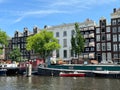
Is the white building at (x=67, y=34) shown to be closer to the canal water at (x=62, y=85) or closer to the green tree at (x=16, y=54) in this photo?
the green tree at (x=16, y=54)

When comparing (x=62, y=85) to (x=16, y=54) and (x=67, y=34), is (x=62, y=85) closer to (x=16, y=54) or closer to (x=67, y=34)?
(x=67, y=34)

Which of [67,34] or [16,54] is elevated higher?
[67,34]

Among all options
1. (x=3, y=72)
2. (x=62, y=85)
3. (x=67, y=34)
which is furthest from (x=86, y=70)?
(x=67, y=34)

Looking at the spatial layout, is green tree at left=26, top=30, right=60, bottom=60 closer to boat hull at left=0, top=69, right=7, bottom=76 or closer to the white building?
the white building

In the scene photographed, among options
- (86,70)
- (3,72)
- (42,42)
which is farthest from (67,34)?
(86,70)

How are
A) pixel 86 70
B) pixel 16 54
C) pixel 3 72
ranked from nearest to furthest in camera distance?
pixel 86 70 → pixel 3 72 → pixel 16 54

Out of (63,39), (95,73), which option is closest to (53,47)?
(63,39)

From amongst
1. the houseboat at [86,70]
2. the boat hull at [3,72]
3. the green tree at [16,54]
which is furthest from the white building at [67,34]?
the boat hull at [3,72]

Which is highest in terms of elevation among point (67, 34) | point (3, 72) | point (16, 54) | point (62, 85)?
point (67, 34)

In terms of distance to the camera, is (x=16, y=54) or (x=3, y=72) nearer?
(x=3, y=72)

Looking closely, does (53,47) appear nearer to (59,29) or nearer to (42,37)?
(42,37)

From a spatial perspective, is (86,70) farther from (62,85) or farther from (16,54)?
(16,54)

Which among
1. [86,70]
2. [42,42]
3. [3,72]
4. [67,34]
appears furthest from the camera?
[67,34]

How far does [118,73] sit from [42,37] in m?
35.5
